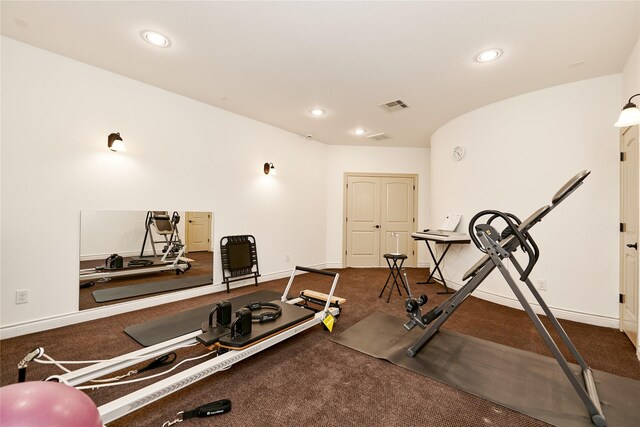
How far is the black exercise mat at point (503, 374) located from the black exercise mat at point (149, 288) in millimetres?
2412

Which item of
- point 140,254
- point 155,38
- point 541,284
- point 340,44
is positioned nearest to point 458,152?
point 541,284

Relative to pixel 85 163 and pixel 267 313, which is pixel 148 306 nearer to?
pixel 85 163

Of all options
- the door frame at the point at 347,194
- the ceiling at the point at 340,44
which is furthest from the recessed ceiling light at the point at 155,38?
the door frame at the point at 347,194

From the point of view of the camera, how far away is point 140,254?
366 centimetres

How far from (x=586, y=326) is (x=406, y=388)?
264cm

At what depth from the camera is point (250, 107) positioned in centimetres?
419

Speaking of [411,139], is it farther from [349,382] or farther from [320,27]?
[349,382]

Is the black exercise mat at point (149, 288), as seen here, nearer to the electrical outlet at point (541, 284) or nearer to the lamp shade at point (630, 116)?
the electrical outlet at point (541, 284)

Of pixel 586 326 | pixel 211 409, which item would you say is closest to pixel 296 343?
pixel 211 409

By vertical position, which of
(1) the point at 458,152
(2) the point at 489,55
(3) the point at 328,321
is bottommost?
(3) the point at 328,321

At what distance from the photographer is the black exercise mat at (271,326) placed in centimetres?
191

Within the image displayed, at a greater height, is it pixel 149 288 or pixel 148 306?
pixel 149 288

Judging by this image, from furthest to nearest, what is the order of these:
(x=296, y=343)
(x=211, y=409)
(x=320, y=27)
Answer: (x=296, y=343) < (x=320, y=27) < (x=211, y=409)

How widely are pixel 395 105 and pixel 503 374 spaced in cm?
343
